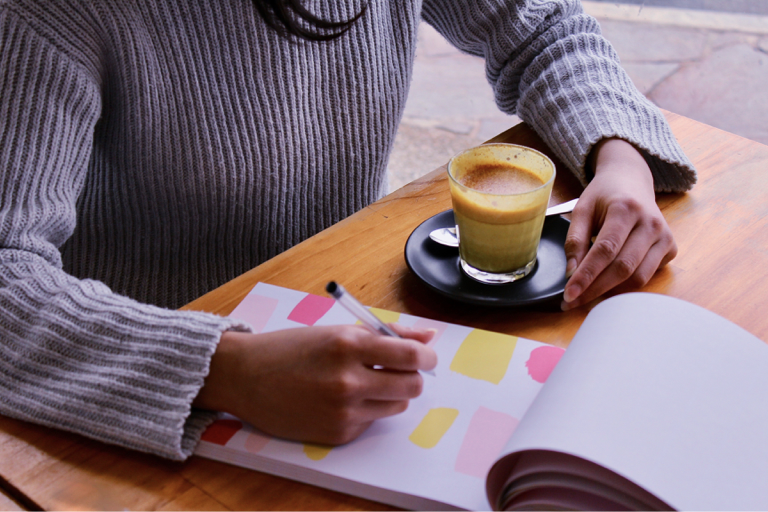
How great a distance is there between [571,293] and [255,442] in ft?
1.13

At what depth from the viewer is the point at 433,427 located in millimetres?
504

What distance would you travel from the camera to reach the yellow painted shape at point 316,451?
48 cm

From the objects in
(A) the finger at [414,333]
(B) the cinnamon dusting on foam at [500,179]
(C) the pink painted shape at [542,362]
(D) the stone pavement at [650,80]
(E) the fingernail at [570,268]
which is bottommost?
(D) the stone pavement at [650,80]

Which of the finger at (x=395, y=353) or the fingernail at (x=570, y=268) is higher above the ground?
the finger at (x=395, y=353)

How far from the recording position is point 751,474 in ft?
1.26

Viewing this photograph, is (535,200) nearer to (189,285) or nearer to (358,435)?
(358,435)

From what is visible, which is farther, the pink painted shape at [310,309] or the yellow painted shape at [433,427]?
the pink painted shape at [310,309]

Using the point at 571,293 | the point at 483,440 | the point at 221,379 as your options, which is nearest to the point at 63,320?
the point at 221,379

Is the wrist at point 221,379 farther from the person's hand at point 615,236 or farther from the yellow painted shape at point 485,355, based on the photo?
the person's hand at point 615,236

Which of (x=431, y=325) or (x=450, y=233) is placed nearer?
(x=431, y=325)

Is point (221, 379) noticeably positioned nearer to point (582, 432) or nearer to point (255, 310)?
point (255, 310)

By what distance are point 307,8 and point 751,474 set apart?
2.45ft

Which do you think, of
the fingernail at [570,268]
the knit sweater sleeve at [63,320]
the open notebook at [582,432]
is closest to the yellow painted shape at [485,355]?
the open notebook at [582,432]

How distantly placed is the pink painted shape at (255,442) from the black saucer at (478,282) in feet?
0.79
